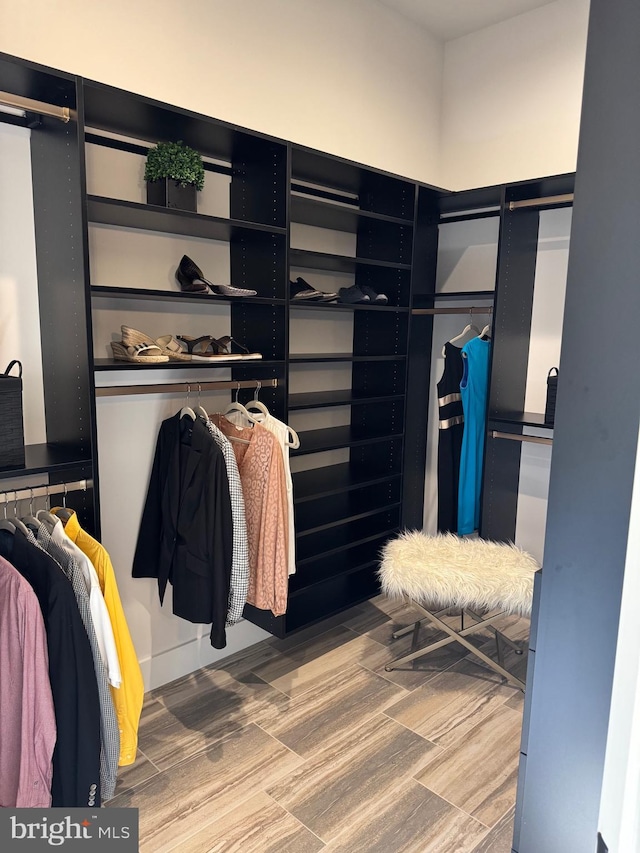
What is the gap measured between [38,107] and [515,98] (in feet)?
8.56

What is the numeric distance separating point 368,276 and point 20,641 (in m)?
2.47

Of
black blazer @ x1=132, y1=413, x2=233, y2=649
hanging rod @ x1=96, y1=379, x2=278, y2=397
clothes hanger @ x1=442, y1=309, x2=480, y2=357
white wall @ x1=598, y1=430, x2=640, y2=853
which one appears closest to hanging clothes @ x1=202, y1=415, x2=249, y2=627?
black blazer @ x1=132, y1=413, x2=233, y2=649

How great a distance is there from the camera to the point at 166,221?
2262mm

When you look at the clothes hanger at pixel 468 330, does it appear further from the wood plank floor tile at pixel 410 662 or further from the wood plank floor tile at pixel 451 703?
the wood plank floor tile at pixel 451 703

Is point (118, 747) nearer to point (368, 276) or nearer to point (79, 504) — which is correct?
point (79, 504)

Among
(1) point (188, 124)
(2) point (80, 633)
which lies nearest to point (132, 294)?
(1) point (188, 124)

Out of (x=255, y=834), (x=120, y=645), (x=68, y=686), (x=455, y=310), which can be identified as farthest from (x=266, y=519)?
(x=455, y=310)

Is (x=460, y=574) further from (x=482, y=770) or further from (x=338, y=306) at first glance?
(x=338, y=306)

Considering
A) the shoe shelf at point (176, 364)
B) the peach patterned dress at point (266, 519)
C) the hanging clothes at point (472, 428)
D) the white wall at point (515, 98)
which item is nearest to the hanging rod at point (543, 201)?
the white wall at point (515, 98)

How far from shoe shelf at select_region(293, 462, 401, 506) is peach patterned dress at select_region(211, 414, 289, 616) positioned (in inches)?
9.1

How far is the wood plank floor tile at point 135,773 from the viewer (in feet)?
6.94

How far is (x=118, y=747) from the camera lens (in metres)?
1.84

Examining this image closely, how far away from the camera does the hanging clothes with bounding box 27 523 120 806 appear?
5.82 ft

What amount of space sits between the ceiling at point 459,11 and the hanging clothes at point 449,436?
1.80 m
